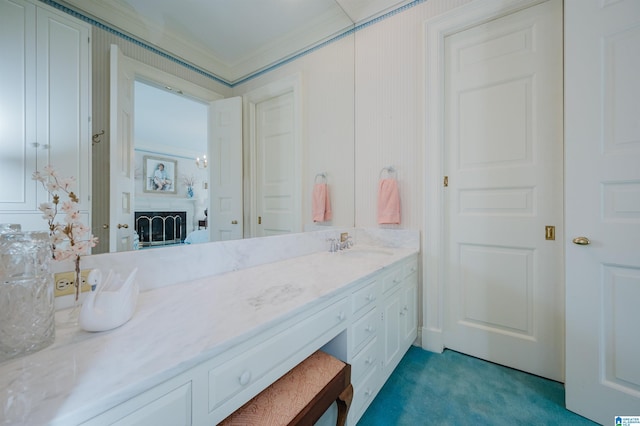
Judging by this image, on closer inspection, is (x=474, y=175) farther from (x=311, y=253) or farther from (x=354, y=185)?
(x=311, y=253)

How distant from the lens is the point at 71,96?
0.82 metres

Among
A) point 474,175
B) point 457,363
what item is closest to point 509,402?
point 457,363

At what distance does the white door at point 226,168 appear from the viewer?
4.03 feet

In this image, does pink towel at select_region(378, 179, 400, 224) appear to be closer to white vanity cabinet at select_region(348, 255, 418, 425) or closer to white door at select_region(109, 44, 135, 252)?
white vanity cabinet at select_region(348, 255, 418, 425)

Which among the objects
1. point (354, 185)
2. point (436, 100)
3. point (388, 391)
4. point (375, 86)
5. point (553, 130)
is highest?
point (375, 86)

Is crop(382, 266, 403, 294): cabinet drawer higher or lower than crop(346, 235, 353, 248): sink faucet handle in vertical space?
lower

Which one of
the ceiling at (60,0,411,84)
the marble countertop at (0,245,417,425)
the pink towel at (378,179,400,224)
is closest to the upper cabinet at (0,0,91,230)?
the ceiling at (60,0,411,84)

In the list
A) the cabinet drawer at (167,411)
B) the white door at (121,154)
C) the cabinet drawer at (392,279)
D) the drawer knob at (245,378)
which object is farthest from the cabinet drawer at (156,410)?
the cabinet drawer at (392,279)

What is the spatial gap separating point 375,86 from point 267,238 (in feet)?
5.37

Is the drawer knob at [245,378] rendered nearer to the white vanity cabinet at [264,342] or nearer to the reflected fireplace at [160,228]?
the white vanity cabinet at [264,342]

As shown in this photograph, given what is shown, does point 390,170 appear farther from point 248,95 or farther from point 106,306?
point 106,306

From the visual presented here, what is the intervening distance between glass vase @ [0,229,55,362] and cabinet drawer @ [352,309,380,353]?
3.30ft

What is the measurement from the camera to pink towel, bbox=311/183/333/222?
6.52ft

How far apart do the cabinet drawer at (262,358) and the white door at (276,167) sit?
71cm
